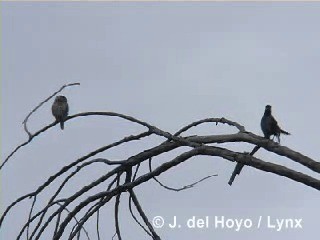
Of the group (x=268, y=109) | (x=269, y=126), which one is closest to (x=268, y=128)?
(x=269, y=126)

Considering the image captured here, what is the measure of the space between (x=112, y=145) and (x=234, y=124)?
107 cm

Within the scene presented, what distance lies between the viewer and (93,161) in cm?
614

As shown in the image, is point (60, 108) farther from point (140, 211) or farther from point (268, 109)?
point (140, 211)

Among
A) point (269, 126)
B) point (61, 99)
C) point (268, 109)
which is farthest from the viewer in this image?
point (61, 99)

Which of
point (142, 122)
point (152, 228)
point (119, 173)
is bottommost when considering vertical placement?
point (152, 228)

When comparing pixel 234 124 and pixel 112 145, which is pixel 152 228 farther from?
pixel 234 124

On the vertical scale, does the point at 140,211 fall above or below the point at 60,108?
below

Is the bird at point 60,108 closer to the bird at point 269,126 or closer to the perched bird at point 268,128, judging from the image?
the perched bird at point 268,128

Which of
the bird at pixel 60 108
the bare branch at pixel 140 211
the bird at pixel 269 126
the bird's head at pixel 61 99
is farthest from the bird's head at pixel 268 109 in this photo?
the bird's head at pixel 61 99

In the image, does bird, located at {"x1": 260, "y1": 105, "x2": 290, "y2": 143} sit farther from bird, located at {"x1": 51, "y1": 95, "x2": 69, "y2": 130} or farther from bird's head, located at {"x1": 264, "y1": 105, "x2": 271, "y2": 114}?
bird, located at {"x1": 51, "y1": 95, "x2": 69, "y2": 130}

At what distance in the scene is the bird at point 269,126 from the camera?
25.8 ft

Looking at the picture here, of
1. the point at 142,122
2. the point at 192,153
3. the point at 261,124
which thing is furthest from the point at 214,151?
the point at 261,124

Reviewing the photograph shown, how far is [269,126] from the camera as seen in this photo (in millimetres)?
8352

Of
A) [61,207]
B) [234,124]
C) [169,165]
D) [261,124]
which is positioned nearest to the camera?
[61,207]
